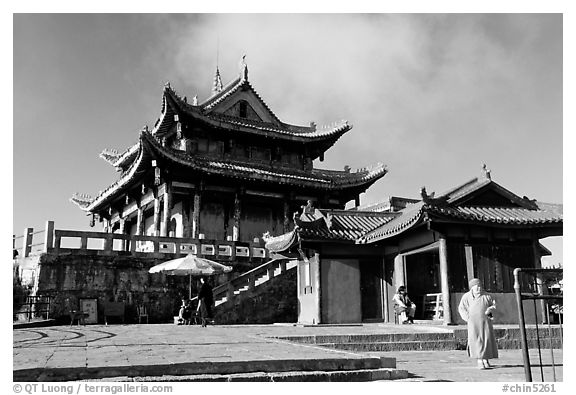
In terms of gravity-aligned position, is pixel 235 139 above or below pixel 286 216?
above

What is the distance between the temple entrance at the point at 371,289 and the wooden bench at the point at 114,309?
825cm

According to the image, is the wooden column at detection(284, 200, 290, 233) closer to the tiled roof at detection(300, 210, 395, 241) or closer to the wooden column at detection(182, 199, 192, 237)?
the wooden column at detection(182, 199, 192, 237)

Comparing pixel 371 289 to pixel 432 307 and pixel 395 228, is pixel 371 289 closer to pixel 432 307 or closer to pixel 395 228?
pixel 432 307

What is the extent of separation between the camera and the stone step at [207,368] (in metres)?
5.29

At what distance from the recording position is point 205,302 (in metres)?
16.4

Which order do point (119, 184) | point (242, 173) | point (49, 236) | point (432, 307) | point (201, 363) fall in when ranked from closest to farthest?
1. point (201, 363)
2. point (432, 307)
3. point (49, 236)
4. point (242, 173)
5. point (119, 184)


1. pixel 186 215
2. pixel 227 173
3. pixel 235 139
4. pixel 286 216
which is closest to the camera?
pixel 227 173

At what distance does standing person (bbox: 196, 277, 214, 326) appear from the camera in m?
15.9

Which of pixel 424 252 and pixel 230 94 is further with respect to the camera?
pixel 230 94

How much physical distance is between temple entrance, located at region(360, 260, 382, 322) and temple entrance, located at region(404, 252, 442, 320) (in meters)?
→ 0.98

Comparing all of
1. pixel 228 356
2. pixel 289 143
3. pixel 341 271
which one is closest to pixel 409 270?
pixel 341 271

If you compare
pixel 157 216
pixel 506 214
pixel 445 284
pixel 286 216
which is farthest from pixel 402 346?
pixel 157 216

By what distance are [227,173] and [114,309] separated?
9185 millimetres
